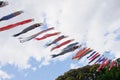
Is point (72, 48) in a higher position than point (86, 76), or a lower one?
higher

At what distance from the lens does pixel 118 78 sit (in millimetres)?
59781

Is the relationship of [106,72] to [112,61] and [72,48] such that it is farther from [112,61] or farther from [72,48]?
[72,48]

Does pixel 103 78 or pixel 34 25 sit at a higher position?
pixel 34 25

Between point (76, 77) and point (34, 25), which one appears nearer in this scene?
point (34, 25)

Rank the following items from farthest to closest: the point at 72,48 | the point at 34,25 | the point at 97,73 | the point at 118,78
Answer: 1. the point at 97,73
2. the point at 118,78
3. the point at 72,48
4. the point at 34,25

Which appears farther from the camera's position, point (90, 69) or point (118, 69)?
point (90, 69)

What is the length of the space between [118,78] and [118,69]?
1.51m

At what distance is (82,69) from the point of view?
72.7 m

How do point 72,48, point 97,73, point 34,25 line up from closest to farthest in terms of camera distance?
point 34,25
point 72,48
point 97,73

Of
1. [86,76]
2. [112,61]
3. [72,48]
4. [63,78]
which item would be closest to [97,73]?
[86,76]

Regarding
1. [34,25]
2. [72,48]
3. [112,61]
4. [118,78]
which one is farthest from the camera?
[118,78]

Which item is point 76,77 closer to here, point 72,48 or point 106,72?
point 106,72

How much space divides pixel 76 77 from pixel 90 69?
359 cm


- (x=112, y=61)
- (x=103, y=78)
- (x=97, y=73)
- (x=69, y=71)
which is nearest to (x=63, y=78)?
(x=69, y=71)
